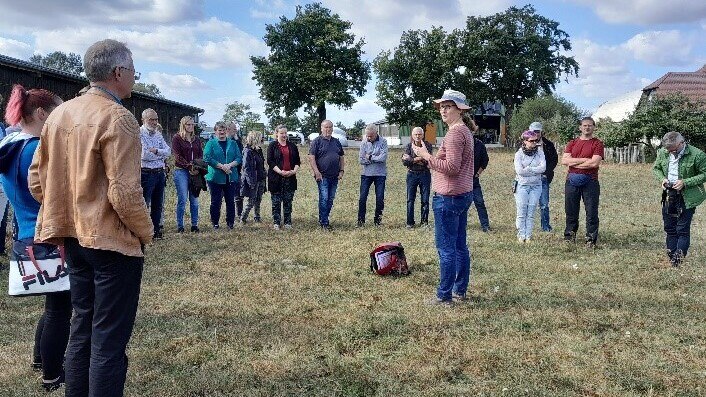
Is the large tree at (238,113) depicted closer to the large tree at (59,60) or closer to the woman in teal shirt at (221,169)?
the large tree at (59,60)

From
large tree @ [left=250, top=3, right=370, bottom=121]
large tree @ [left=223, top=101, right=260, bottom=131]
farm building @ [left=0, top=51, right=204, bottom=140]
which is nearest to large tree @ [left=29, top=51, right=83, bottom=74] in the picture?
large tree @ [left=223, top=101, right=260, bottom=131]

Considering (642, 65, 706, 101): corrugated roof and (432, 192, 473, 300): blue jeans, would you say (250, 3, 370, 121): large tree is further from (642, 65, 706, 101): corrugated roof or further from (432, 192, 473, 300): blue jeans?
(432, 192, 473, 300): blue jeans

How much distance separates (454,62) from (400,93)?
5491mm

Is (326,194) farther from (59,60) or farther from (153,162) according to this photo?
(59,60)

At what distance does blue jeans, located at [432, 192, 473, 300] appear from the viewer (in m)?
5.50

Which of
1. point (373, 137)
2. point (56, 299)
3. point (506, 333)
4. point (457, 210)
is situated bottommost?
point (506, 333)

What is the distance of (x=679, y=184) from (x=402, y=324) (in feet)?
14.1

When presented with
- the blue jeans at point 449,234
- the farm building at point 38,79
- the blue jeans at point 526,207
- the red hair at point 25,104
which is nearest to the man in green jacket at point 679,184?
the blue jeans at point 526,207

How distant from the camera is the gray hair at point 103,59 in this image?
286cm

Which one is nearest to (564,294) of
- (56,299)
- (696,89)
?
(56,299)

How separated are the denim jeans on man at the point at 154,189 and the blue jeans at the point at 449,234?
4758 mm

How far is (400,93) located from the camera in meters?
50.1

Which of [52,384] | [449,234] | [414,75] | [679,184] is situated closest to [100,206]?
[52,384]

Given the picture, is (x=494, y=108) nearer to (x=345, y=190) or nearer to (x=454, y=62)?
(x=454, y=62)
